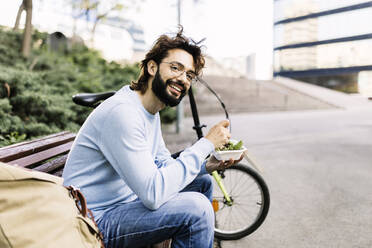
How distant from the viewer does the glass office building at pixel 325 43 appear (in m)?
36.0

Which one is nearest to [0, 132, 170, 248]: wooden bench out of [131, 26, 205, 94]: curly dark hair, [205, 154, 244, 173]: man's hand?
[205, 154, 244, 173]: man's hand

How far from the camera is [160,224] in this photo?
150 cm

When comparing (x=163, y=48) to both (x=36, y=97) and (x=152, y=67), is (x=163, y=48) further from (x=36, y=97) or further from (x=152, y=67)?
(x=36, y=97)

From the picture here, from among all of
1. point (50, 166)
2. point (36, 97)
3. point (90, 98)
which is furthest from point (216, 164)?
point (36, 97)

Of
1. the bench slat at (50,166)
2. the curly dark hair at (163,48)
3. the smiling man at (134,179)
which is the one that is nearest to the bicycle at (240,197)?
the bench slat at (50,166)

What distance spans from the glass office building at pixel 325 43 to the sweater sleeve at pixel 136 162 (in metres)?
36.4

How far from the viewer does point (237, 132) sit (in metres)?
9.21

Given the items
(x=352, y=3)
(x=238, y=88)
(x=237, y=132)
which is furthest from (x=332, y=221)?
(x=352, y=3)

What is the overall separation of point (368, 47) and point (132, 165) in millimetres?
40261

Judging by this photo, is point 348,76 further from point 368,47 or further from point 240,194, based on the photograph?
point 240,194

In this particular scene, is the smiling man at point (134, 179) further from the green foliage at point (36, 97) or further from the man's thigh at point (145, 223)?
the green foliage at point (36, 97)

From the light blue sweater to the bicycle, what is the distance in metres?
1.01

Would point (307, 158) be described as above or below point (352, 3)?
below

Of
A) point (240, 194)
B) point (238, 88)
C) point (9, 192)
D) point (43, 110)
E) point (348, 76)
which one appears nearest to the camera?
point (9, 192)
